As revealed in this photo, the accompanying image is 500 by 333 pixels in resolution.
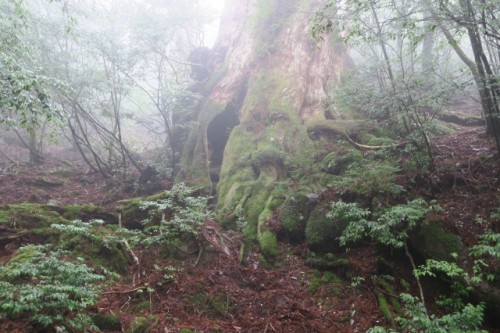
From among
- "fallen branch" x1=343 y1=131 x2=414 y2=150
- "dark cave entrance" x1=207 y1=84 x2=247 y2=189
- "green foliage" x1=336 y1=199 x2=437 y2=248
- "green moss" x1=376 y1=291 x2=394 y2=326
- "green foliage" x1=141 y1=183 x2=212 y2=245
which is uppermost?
"dark cave entrance" x1=207 y1=84 x2=247 y2=189

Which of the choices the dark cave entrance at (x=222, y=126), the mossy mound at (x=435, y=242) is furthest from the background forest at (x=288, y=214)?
the dark cave entrance at (x=222, y=126)

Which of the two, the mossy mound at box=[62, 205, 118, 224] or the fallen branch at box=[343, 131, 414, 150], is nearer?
the mossy mound at box=[62, 205, 118, 224]

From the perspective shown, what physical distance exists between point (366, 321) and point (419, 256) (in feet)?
5.45

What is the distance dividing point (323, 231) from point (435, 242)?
2126 mm

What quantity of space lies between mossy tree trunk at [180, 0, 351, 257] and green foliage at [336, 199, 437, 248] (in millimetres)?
1911

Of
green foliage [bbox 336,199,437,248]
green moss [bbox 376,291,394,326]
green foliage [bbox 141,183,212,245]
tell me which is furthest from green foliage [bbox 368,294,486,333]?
green foliage [bbox 141,183,212,245]

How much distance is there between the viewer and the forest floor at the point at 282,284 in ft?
17.0

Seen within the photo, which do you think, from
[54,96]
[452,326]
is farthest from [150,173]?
[452,326]

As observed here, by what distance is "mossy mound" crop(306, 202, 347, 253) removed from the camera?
7.02 m

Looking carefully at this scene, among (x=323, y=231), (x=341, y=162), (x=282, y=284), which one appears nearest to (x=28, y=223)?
(x=282, y=284)

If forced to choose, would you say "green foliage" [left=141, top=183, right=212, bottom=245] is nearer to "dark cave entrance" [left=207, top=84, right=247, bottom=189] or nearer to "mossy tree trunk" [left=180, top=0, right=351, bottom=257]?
"mossy tree trunk" [left=180, top=0, right=351, bottom=257]

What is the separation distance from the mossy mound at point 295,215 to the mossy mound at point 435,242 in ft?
7.73

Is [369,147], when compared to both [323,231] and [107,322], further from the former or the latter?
[107,322]

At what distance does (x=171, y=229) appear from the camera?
679 centimetres
